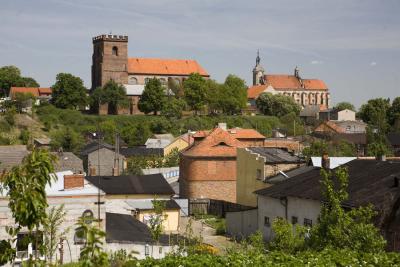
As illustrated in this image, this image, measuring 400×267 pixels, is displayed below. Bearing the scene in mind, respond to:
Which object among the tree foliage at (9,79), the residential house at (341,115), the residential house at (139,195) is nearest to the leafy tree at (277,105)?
the residential house at (341,115)

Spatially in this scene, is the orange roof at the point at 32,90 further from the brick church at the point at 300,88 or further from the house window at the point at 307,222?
the house window at the point at 307,222

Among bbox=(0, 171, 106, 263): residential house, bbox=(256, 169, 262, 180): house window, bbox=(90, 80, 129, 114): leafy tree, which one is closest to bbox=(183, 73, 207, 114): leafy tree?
bbox=(90, 80, 129, 114): leafy tree

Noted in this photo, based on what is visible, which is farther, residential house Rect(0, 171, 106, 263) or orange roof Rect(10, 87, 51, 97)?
orange roof Rect(10, 87, 51, 97)

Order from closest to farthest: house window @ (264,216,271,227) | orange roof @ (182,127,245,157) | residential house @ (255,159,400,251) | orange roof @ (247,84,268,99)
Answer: residential house @ (255,159,400,251)
house window @ (264,216,271,227)
orange roof @ (182,127,245,157)
orange roof @ (247,84,268,99)

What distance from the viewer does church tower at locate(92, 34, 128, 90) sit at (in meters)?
120

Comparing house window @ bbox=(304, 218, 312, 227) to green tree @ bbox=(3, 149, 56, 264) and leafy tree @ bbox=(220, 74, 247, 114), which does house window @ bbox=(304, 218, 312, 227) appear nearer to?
green tree @ bbox=(3, 149, 56, 264)

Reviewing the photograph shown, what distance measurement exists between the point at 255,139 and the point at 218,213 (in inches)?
1221

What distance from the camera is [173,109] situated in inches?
4094

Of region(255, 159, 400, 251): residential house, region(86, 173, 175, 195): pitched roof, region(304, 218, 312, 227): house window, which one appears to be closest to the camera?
region(255, 159, 400, 251): residential house

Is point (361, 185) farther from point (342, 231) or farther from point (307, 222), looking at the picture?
point (342, 231)

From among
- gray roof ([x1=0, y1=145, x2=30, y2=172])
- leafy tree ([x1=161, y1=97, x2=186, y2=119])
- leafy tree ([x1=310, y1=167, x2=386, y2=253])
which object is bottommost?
leafy tree ([x1=310, y1=167, x2=386, y2=253])

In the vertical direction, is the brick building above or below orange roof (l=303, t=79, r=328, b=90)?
below

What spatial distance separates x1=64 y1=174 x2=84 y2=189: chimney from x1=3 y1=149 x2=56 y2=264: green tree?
46.6ft

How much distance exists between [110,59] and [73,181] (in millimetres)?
100218
